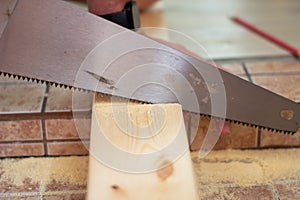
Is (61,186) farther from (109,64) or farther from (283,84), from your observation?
(283,84)

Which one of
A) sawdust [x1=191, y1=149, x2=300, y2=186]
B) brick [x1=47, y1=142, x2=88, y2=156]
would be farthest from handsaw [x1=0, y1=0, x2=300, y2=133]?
brick [x1=47, y1=142, x2=88, y2=156]

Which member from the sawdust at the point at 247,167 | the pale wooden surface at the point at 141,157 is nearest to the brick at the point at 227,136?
the sawdust at the point at 247,167

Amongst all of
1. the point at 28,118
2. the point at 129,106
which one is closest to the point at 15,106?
the point at 28,118

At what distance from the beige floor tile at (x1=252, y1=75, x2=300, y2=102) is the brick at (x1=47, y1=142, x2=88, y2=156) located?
22.2 inches

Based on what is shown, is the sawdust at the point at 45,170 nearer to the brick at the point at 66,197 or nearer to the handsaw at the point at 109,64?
the brick at the point at 66,197

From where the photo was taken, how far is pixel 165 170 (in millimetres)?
1086

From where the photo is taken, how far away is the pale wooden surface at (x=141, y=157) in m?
1.05

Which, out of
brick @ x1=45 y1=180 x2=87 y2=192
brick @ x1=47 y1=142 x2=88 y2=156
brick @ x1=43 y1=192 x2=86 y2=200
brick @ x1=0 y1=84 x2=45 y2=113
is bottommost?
brick @ x1=43 y1=192 x2=86 y2=200

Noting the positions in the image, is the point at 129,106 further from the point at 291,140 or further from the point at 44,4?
the point at 291,140

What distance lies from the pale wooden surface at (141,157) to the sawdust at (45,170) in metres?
0.25

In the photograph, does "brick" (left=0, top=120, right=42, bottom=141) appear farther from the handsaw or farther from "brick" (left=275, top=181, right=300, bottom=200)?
"brick" (left=275, top=181, right=300, bottom=200)

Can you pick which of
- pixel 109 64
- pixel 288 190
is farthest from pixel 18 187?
pixel 288 190

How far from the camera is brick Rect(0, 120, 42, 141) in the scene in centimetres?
144

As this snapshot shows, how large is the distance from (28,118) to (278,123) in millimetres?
679
